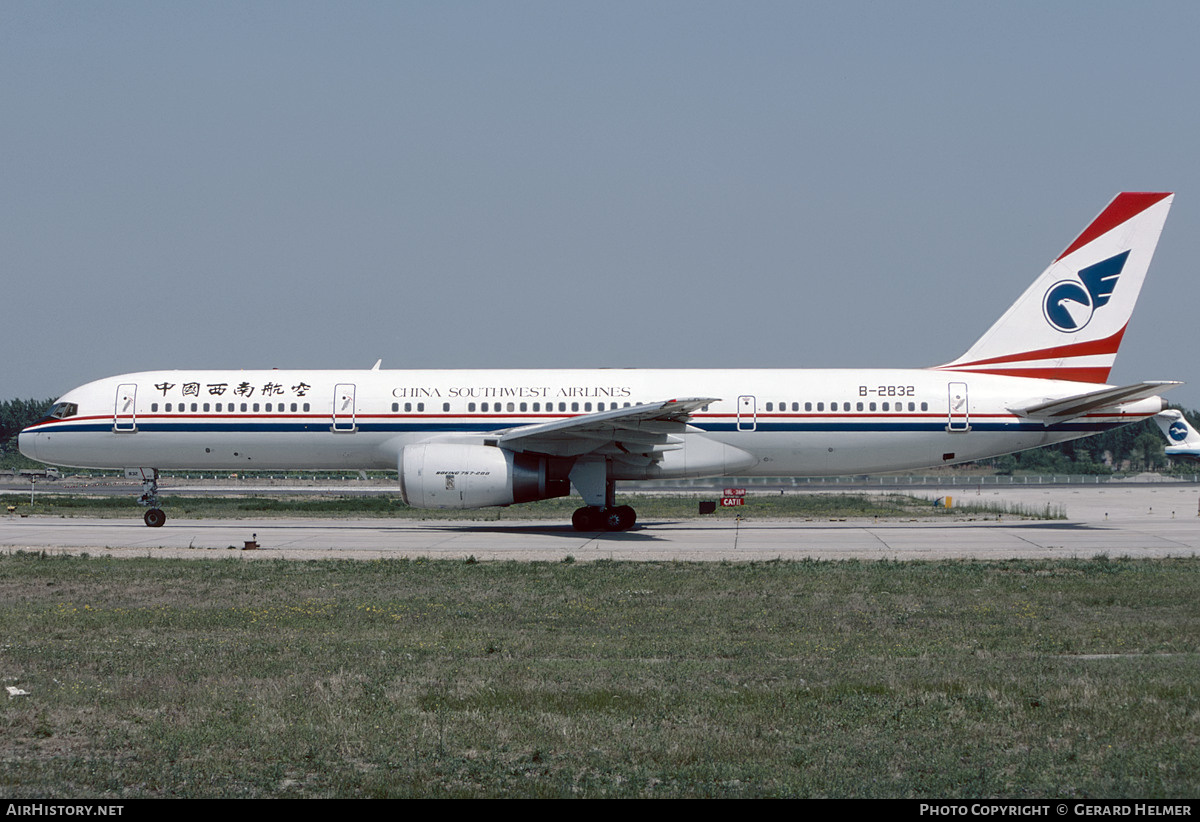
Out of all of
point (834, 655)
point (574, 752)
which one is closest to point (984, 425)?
point (834, 655)

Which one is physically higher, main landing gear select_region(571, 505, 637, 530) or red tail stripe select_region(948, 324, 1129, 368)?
red tail stripe select_region(948, 324, 1129, 368)

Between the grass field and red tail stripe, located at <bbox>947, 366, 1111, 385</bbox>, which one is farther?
red tail stripe, located at <bbox>947, 366, 1111, 385</bbox>

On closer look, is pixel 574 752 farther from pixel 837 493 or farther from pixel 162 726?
pixel 837 493

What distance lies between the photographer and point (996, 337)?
1210 inches

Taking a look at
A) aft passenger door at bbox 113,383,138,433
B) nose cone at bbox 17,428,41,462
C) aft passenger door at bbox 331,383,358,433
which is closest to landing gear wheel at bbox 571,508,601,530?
aft passenger door at bbox 331,383,358,433

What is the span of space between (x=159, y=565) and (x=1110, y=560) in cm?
1793

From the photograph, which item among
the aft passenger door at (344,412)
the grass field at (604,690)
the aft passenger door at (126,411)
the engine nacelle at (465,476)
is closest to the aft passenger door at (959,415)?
the engine nacelle at (465,476)

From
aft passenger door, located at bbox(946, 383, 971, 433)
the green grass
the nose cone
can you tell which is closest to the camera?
aft passenger door, located at bbox(946, 383, 971, 433)

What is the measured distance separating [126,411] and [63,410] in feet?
7.14

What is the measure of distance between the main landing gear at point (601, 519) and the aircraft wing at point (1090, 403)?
10.9m

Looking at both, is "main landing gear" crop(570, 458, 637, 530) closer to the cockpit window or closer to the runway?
the runway

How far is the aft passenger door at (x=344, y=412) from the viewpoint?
96.8 ft

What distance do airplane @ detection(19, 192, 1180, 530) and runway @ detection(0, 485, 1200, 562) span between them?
187 centimetres

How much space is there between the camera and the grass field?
6918mm
